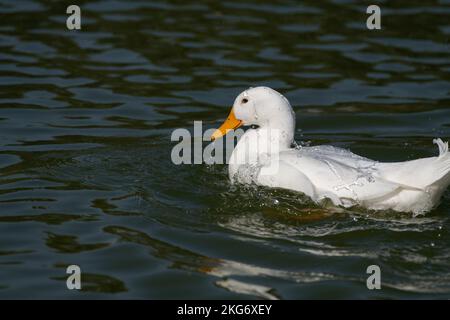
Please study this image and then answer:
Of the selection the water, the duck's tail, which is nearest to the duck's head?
the water

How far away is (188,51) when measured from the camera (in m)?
11.9

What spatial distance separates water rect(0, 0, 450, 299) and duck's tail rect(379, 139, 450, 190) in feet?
1.10

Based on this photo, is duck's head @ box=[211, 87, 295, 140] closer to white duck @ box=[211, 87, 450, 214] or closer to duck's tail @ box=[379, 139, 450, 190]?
white duck @ box=[211, 87, 450, 214]

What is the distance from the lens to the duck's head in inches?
320

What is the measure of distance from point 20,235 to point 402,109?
5043 mm

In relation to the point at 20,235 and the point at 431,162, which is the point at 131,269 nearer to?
the point at 20,235

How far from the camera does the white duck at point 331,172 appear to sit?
277 inches

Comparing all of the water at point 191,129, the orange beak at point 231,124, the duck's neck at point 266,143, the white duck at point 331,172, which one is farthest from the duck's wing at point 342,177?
the orange beak at point 231,124

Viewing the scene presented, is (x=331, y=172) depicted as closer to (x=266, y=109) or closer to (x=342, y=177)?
(x=342, y=177)

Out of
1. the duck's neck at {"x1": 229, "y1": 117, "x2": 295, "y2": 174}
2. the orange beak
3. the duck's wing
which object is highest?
the orange beak

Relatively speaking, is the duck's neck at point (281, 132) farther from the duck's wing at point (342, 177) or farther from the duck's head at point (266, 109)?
the duck's wing at point (342, 177)

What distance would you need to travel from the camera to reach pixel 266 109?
820 centimetres

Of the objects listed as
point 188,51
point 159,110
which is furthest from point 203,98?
point 188,51
